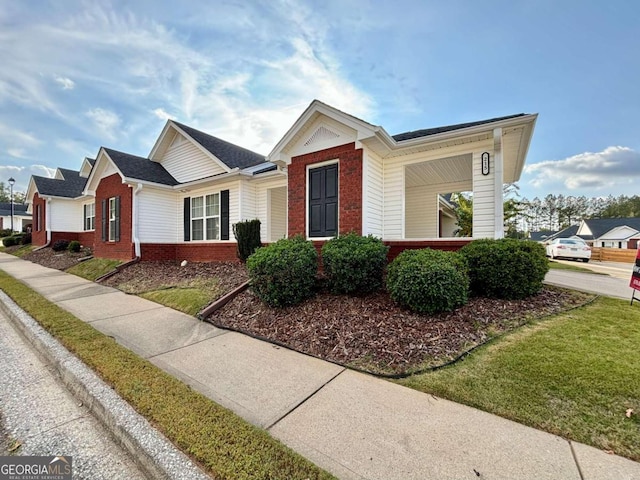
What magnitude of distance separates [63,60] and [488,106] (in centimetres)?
1524

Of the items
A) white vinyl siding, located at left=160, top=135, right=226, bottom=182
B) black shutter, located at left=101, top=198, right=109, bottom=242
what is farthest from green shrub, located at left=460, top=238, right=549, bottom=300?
black shutter, located at left=101, top=198, right=109, bottom=242

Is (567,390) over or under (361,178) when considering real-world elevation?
under

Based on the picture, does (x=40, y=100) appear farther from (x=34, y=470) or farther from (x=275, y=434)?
(x=275, y=434)

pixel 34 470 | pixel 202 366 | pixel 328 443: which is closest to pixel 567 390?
pixel 328 443

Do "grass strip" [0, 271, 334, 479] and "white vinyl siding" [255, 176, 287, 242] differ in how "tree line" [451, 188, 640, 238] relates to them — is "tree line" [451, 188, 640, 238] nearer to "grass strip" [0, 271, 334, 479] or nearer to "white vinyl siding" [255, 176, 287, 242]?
"white vinyl siding" [255, 176, 287, 242]

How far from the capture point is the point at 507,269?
17.1ft

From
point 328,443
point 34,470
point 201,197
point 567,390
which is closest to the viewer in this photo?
point 34,470

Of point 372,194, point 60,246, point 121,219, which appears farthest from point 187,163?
point 60,246

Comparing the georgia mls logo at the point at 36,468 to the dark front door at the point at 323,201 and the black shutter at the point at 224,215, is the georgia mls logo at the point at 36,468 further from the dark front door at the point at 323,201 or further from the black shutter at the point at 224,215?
the black shutter at the point at 224,215

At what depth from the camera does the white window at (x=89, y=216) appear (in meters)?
17.7

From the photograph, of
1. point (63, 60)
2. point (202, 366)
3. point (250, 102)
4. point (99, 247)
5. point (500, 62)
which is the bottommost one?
point (202, 366)

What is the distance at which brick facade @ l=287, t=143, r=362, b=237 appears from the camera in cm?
703

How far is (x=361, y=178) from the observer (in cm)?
699

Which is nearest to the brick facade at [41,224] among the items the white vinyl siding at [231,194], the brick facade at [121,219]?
the brick facade at [121,219]
